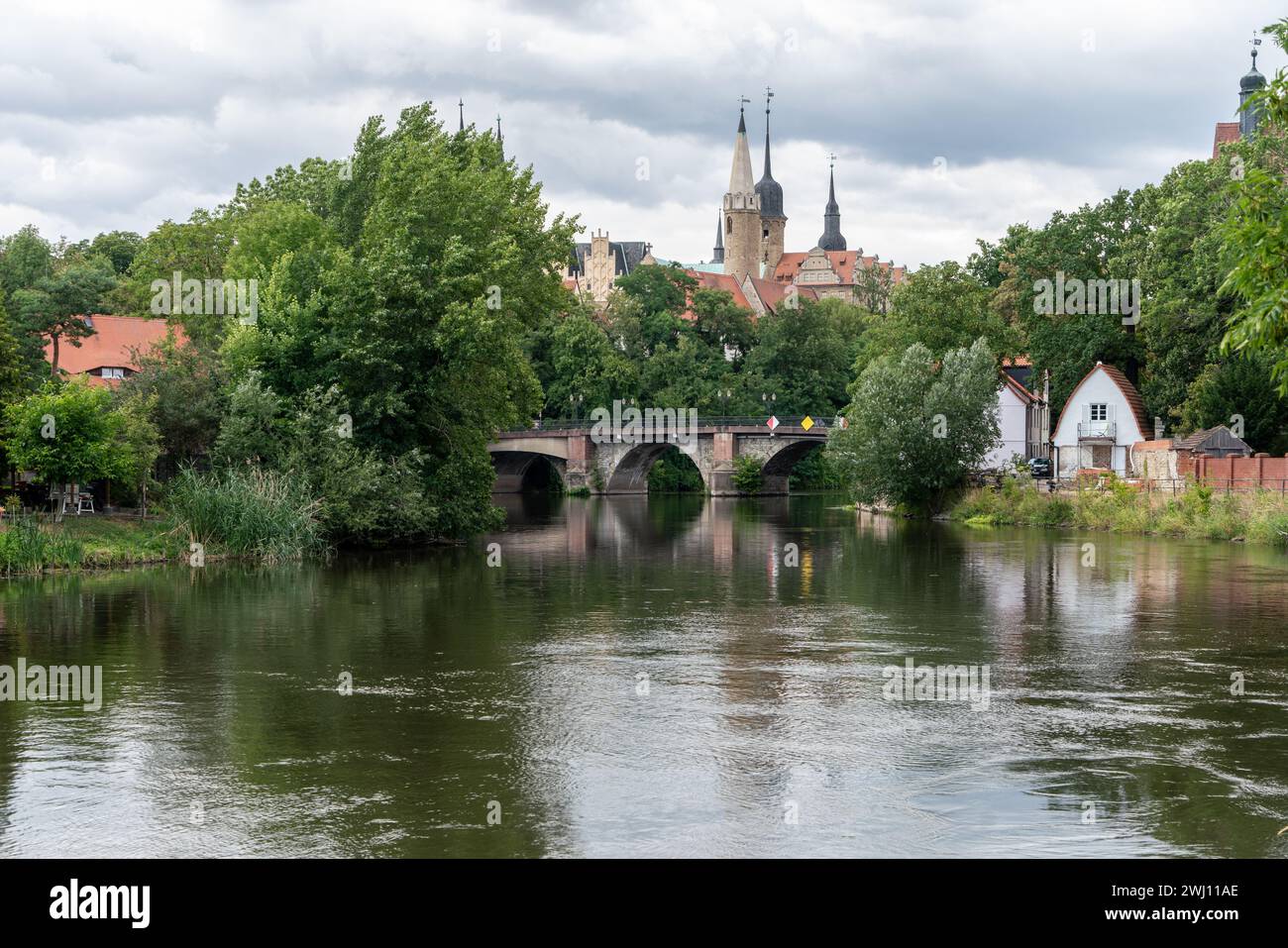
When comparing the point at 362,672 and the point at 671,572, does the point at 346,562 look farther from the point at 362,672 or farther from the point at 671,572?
the point at 362,672

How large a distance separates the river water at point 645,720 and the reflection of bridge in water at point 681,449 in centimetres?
5407

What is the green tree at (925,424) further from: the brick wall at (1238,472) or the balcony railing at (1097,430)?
the balcony railing at (1097,430)

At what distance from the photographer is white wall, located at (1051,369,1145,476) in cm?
6006

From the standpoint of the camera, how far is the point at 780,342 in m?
93.8

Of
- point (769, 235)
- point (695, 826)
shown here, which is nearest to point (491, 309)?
point (695, 826)

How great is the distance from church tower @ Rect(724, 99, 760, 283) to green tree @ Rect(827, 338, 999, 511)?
301 ft

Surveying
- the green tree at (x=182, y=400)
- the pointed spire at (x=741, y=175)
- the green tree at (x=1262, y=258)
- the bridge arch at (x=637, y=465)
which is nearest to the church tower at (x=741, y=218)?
the pointed spire at (x=741, y=175)

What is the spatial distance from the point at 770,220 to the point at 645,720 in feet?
495

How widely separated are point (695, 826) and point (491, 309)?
2918cm

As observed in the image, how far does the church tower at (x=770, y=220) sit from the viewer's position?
156 meters

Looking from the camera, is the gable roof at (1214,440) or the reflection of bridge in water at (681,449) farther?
the reflection of bridge in water at (681,449)

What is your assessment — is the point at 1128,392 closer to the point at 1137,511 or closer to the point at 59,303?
the point at 1137,511

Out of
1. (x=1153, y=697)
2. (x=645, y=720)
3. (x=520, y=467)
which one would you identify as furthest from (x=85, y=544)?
(x=520, y=467)

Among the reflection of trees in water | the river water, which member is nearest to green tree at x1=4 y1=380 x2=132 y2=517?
the river water
